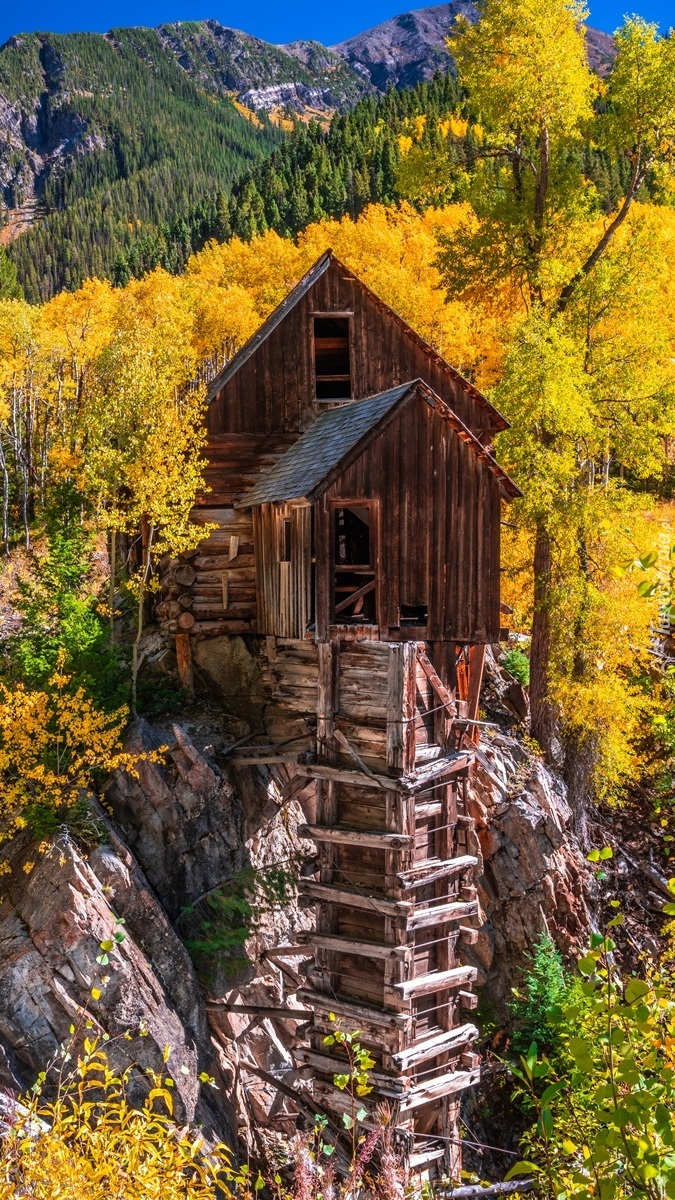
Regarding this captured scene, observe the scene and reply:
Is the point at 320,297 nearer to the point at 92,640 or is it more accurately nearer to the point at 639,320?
the point at 639,320

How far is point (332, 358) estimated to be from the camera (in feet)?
64.7

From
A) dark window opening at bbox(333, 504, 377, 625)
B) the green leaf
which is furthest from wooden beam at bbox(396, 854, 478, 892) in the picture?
the green leaf

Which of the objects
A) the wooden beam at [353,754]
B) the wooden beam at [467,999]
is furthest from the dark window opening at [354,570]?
the wooden beam at [467,999]

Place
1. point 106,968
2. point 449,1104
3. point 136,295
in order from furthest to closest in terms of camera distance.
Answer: point 136,295, point 449,1104, point 106,968

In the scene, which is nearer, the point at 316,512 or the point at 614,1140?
the point at 614,1140

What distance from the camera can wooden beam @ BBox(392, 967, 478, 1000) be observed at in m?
13.4

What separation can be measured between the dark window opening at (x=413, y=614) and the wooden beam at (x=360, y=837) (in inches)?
153

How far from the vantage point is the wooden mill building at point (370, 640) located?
13805mm

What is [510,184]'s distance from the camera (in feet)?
66.3

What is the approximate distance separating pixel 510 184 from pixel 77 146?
645 feet

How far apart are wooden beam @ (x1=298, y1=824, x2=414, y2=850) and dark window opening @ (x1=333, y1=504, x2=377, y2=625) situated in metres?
3.61

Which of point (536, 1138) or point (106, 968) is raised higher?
point (106, 968)

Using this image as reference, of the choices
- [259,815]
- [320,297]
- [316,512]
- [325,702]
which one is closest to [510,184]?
[320,297]

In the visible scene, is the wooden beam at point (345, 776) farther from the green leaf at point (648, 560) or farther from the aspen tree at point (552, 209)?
the green leaf at point (648, 560)
